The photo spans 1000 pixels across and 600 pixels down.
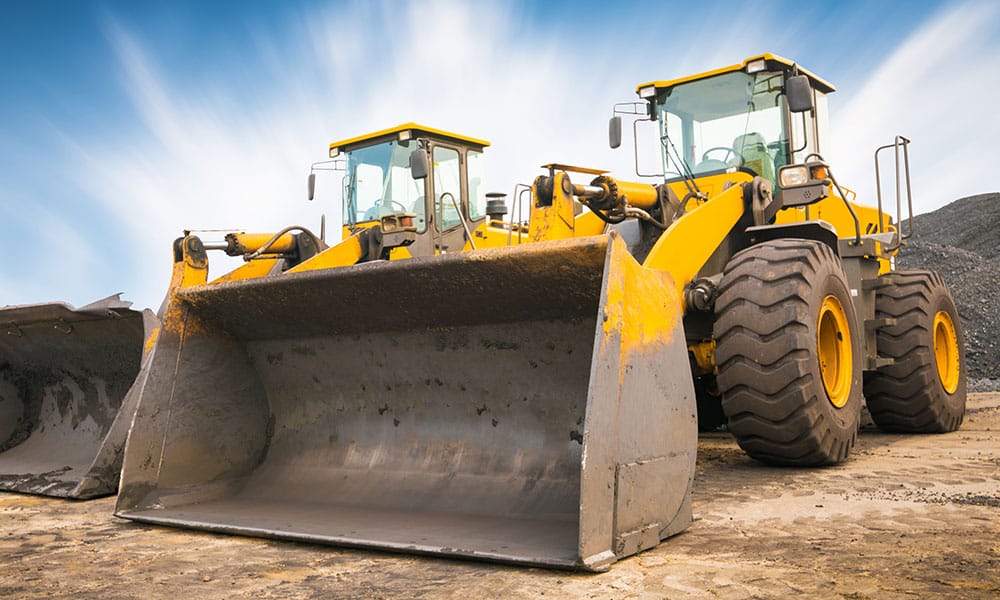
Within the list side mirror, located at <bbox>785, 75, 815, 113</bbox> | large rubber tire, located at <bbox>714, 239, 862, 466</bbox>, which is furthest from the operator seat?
large rubber tire, located at <bbox>714, 239, 862, 466</bbox>

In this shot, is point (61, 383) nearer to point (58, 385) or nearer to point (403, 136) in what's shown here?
point (58, 385)

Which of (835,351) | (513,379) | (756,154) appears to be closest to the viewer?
(513,379)

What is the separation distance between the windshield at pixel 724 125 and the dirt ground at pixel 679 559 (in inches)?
110

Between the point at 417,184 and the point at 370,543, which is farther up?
the point at 417,184

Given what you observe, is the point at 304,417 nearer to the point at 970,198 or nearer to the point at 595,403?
the point at 595,403

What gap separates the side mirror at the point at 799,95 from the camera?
604 centimetres

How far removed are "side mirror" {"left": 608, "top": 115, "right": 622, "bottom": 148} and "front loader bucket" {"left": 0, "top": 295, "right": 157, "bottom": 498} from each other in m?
3.53

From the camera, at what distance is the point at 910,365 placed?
7.20 metres

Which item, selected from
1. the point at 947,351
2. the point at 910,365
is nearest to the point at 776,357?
the point at 910,365

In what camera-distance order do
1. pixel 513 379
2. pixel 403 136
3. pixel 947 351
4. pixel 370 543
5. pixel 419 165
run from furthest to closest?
pixel 403 136
pixel 419 165
pixel 947 351
pixel 513 379
pixel 370 543

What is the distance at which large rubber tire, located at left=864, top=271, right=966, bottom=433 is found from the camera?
7.20 m

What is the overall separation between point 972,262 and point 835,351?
15.5 m

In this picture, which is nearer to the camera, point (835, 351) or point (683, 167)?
point (835, 351)

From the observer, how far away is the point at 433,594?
9.50 feet
